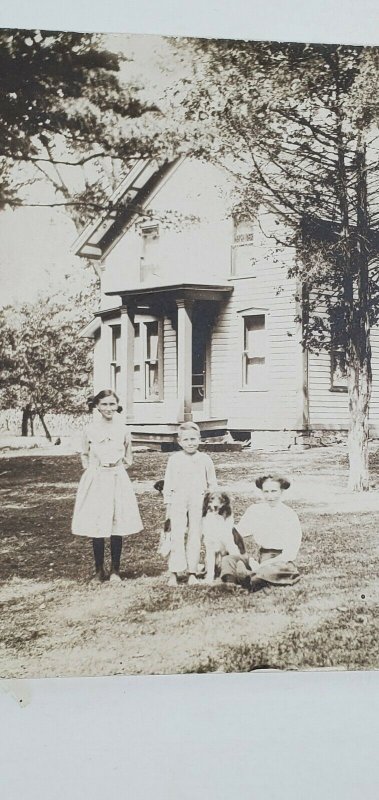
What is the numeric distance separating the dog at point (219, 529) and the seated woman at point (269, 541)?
0.04 metres

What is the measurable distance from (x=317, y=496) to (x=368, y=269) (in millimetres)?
1451

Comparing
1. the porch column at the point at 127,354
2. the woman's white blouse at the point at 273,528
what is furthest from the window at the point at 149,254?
the woman's white blouse at the point at 273,528

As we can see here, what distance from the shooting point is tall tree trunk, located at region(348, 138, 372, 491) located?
5.05 metres

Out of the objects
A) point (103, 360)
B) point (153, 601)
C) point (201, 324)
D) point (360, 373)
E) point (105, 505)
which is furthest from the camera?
point (360, 373)

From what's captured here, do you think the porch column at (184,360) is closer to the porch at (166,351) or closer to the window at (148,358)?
the porch at (166,351)

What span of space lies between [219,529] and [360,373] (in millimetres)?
1324

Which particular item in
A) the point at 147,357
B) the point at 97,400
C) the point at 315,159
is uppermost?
the point at 315,159

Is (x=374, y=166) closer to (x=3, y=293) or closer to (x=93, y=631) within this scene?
(x=3, y=293)

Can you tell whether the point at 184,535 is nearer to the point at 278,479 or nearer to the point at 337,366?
the point at 278,479

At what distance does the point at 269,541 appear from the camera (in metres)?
4.75

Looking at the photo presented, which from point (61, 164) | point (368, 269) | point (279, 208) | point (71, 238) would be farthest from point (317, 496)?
point (61, 164)

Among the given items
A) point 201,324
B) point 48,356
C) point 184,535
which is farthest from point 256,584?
point 48,356

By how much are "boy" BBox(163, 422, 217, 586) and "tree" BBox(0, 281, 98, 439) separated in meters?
0.65

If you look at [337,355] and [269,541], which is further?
[337,355]
